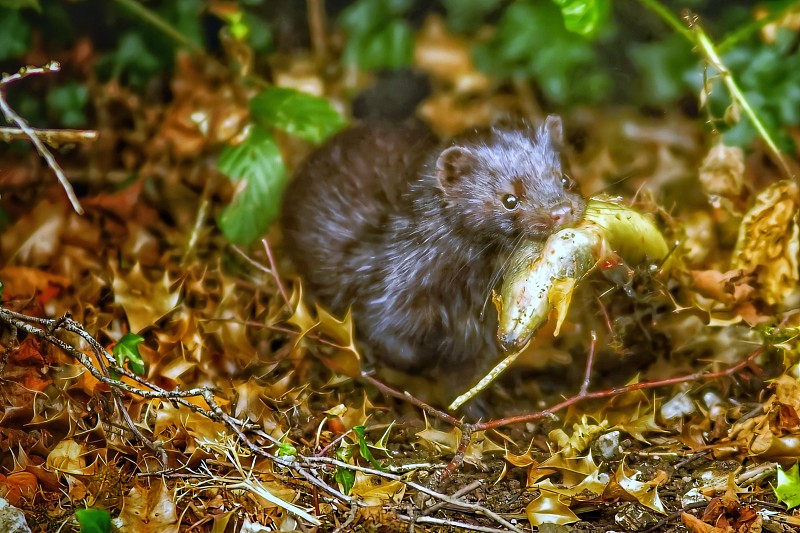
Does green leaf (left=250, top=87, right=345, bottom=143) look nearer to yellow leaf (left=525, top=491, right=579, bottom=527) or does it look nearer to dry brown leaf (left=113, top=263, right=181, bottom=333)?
dry brown leaf (left=113, top=263, right=181, bottom=333)

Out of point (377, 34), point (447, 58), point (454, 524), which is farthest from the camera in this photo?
point (447, 58)

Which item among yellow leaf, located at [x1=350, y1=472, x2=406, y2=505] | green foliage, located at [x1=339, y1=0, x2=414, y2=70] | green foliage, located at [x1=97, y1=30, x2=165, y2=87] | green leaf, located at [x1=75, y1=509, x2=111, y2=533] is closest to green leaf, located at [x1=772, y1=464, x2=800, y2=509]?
yellow leaf, located at [x1=350, y1=472, x2=406, y2=505]

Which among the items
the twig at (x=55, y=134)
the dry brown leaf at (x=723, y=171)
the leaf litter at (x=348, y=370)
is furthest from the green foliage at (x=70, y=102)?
the dry brown leaf at (x=723, y=171)

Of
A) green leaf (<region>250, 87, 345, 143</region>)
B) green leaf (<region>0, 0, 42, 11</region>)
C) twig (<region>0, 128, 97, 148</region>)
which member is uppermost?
green leaf (<region>0, 0, 42, 11</region>)

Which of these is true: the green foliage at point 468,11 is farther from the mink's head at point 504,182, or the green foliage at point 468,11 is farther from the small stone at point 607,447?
the small stone at point 607,447

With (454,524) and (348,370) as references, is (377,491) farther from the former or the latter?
(348,370)

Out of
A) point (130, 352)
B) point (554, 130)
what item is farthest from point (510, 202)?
point (130, 352)

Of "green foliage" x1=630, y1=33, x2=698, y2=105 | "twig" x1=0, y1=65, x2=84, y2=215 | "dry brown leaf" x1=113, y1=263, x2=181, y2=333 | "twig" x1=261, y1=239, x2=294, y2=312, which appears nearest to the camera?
"twig" x1=0, y1=65, x2=84, y2=215
